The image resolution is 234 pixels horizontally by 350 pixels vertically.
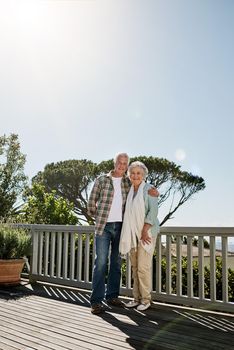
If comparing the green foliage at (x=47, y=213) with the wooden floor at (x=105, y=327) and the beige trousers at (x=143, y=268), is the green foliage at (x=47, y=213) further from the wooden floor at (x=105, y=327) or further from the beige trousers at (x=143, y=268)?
the beige trousers at (x=143, y=268)

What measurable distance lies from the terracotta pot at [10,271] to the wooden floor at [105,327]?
804 mm

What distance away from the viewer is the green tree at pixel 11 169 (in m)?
13.2

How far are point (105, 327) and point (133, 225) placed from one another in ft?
2.96

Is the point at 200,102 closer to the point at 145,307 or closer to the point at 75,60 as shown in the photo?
the point at 75,60

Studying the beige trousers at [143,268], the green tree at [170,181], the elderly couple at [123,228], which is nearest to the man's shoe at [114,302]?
the elderly couple at [123,228]

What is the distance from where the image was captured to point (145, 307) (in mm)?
3209

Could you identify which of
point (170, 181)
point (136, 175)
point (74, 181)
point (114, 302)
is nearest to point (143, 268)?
point (114, 302)

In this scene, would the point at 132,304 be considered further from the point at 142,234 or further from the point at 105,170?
the point at 105,170

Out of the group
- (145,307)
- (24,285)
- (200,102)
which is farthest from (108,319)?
(200,102)

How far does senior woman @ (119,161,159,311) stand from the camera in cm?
319

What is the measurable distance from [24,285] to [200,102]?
6.81 meters

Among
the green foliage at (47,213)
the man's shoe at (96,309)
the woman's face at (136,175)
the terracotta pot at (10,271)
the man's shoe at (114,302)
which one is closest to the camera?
the man's shoe at (96,309)

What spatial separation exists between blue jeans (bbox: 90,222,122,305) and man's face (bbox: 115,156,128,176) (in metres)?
0.48

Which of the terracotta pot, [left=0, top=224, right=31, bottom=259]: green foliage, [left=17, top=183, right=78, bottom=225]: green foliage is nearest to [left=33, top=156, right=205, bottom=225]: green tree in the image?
[left=17, top=183, right=78, bottom=225]: green foliage
